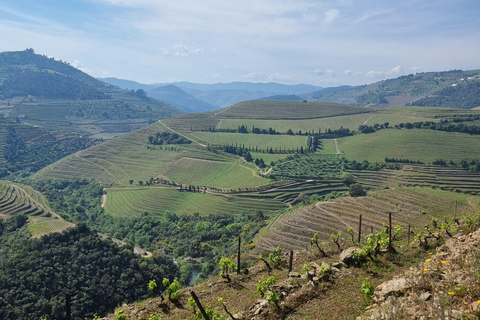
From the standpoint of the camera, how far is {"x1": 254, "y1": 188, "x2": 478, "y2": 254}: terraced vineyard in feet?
186

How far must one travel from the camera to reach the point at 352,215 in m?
61.7

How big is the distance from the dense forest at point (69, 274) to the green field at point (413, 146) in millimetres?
97285

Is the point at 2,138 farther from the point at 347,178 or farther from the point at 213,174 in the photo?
the point at 347,178

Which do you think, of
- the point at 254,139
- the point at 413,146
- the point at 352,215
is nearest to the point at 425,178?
the point at 413,146

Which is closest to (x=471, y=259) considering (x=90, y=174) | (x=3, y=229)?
(x=3, y=229)

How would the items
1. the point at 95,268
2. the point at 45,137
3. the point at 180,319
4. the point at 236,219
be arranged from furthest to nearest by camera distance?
1. the point at 45,137
2. the point at 236,219
3. the point at 95,268
4. the point at 180,319

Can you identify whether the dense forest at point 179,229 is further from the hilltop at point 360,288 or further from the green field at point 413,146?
the green field at point 413,146

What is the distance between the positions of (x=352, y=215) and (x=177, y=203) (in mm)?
58831

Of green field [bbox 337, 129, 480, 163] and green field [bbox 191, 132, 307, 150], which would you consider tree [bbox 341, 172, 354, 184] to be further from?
green field [bbox 191, 132, 307, 150]

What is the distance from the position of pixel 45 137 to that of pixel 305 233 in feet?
611

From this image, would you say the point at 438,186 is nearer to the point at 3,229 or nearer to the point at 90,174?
the point at 3,229

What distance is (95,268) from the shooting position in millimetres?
48750

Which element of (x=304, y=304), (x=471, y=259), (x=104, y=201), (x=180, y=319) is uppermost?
(x=471, y=259)

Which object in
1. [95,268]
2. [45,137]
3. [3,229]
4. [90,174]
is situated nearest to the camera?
[95,268]
